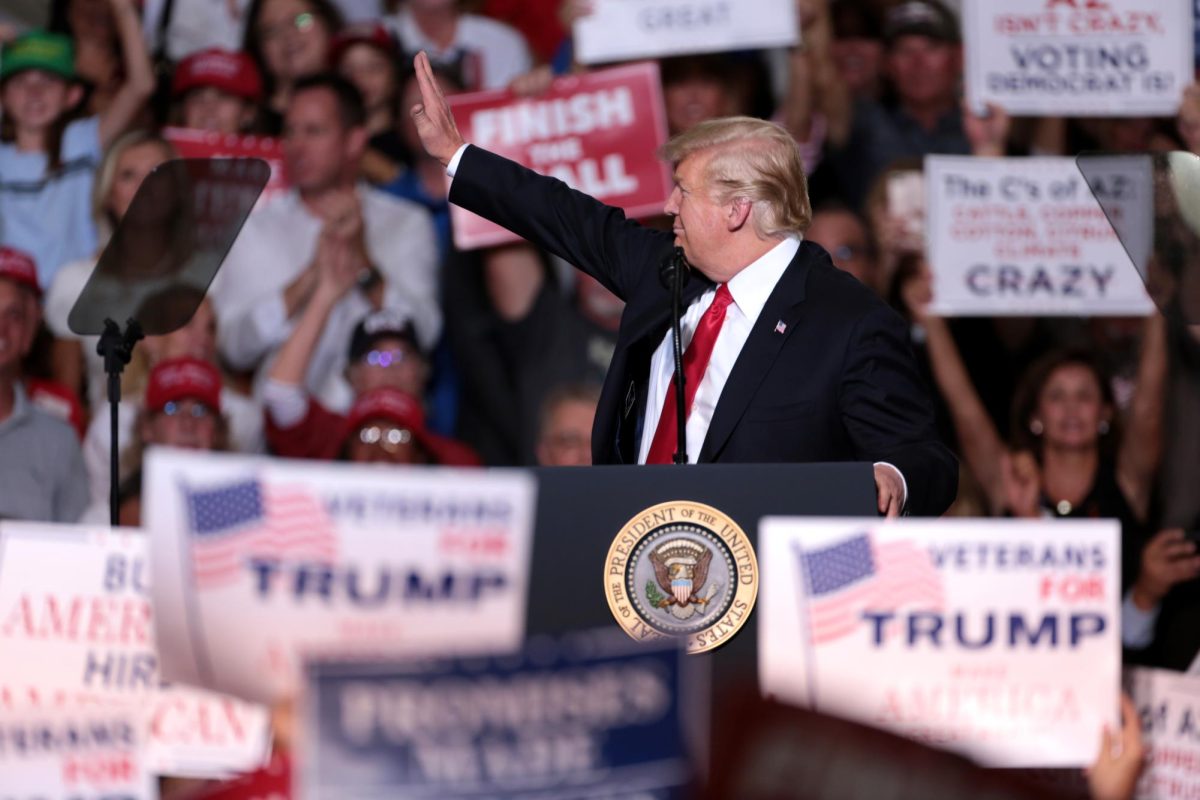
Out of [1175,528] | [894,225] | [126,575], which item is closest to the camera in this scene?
[126,575]

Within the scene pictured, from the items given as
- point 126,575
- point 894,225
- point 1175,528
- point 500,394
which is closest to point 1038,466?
point 1175,528

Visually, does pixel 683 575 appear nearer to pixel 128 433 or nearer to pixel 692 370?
pixel 692 370

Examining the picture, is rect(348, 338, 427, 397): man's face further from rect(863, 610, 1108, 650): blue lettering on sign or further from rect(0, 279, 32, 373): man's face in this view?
rect(863, 610, 1108, 650): blue lettering on sign

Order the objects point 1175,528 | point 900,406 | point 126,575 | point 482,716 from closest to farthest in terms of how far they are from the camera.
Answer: point 482,716, point 126,575, point 900,406, point 1175,528

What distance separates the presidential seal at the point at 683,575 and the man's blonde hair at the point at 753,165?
84 centimetres

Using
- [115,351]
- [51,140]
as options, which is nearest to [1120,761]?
[115,351]

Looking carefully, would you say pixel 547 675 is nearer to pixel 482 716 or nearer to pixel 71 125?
pixel 482 716

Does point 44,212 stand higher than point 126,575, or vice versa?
point 44,212

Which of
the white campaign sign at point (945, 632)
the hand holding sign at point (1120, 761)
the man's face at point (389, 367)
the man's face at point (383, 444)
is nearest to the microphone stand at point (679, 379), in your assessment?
the white campaign sign at point (945, 632)

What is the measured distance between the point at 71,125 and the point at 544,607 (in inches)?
160

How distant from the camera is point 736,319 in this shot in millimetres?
3227

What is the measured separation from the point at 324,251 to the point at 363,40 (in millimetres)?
806

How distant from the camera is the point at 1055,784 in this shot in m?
2.42

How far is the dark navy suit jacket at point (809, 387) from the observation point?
3.02 meters
